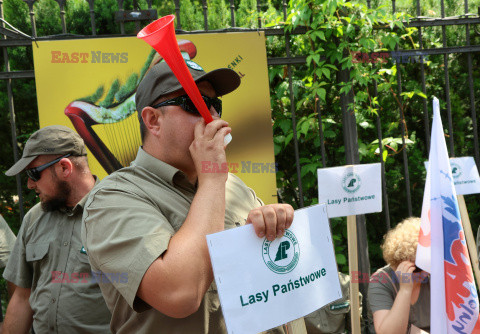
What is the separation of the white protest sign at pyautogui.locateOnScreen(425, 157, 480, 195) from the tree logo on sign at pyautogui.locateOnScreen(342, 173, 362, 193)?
1068 mm

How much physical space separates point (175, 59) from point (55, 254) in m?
1.53

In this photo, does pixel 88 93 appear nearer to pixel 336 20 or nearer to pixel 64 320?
pixel 64 320

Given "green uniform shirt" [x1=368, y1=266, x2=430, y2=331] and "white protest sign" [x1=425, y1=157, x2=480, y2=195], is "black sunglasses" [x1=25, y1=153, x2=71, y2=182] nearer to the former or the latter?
"green uniform shirt" [x1=368, y1=266, x2=430, y2=331]

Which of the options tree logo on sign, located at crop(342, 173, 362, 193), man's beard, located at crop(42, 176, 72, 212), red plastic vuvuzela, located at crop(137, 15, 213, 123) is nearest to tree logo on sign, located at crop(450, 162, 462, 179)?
tree logo on sign, located at crop(342, 173, 362, 193)

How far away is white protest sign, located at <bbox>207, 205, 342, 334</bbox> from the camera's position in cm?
136

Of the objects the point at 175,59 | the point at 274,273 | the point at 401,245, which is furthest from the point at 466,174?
the point at 175,59

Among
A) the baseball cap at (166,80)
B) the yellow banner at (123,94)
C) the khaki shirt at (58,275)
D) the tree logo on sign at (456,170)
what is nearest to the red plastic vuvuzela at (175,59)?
the baseball cap at (166,80)

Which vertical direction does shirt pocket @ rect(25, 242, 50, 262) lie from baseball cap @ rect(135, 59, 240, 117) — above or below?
below

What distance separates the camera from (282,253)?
1.49 m

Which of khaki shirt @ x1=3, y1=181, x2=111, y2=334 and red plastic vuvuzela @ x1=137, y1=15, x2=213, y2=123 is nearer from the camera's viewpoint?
red plastic vuvuzela @ x1=137, y1=15, x2=213, y2=123

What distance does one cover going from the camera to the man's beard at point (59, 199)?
2793 mm

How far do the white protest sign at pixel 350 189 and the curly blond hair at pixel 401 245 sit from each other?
1.04ft

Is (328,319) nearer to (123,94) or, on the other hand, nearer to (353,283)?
(353,283)

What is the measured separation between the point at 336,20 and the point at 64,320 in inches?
111
